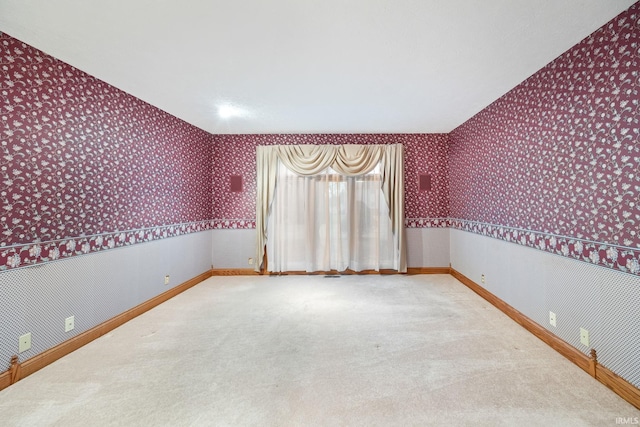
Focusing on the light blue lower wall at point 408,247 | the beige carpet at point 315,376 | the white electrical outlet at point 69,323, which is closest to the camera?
the beige carpet at point 315,376

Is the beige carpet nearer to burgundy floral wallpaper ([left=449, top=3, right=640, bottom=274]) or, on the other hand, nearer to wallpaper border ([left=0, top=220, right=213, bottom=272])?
wallpaper border ([left=0, top=220, right=213, bottom=272])

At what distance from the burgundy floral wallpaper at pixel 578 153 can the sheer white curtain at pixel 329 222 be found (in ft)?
5.96

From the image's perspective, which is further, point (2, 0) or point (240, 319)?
point (240, 319)

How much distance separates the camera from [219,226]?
477cm

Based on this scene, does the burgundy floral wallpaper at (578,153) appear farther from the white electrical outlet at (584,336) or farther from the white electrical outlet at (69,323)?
the white electrical outlet at (69,323)

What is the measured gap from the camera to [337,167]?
4602 mm

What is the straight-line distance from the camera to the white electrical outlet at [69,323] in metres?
2.25

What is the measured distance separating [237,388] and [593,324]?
2.57 meters

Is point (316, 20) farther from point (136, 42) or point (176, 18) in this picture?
point (136, 42)

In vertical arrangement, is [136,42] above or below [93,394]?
above

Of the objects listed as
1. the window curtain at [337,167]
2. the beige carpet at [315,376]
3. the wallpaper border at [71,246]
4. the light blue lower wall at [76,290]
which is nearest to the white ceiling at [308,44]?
the window curtain at [337,167]

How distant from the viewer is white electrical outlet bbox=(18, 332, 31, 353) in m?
1.93

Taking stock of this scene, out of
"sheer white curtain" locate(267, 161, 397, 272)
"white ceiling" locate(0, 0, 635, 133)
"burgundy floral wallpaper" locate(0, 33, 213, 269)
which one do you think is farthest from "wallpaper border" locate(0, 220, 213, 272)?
"sheer white curtain" locate(267, 161, 397, 272)

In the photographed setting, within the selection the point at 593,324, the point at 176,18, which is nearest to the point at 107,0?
the point at 176,18
